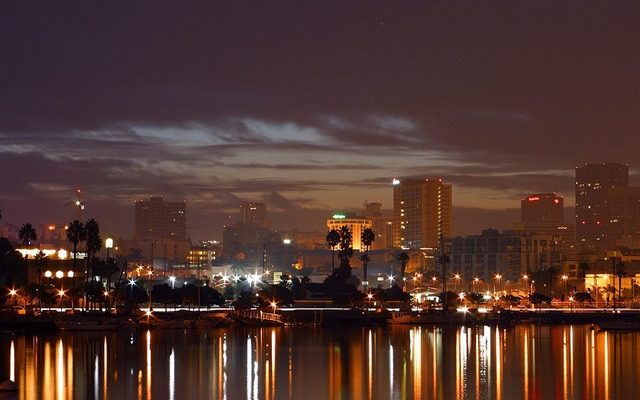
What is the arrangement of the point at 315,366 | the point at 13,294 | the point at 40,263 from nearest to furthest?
A: the point at 315,366 → the point at 13,294 → the point at 40,263

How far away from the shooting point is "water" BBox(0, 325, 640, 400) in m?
75.9

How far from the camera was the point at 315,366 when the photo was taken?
301 feet

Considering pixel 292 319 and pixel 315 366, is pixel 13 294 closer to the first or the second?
pixel 292 319

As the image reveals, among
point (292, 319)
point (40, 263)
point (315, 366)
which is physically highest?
point (40, 263)

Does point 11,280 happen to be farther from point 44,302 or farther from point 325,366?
point 325,366

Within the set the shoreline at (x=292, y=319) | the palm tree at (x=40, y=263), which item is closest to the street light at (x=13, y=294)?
the palm tree at (x=40, y=263)

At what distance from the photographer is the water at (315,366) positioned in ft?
249

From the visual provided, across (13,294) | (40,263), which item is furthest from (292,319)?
(40,263)

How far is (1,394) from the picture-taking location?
69938mm

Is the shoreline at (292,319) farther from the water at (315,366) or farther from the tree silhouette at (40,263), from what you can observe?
the tree silhouette at (40,263)

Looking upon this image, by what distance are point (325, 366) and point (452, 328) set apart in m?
60.7

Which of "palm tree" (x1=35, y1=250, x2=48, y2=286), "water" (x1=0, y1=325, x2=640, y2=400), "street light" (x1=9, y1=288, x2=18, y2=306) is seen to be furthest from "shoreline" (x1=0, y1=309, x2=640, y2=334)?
"palm tree" (x1=35, y1=250, x2=48, y2=286)

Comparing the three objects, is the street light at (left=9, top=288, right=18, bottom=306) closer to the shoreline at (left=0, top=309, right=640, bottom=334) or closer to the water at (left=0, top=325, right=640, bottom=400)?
the shoreline at (left=0, top=309, right=640, bottom=334)

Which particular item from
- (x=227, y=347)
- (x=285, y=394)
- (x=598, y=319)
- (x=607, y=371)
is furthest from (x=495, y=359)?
(x=598, y=319)
